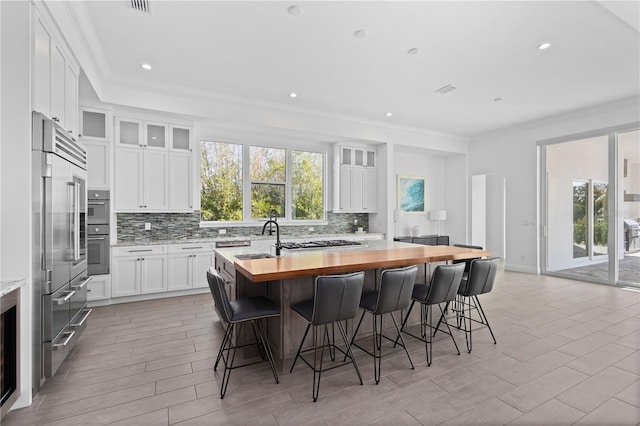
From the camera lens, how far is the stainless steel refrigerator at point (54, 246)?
2.22 m

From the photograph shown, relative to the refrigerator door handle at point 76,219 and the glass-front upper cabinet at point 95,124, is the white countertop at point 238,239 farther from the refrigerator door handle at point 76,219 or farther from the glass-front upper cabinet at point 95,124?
the refrigerator door handle at point 76,219

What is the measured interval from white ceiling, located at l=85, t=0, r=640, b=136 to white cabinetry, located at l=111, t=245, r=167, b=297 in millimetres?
2400

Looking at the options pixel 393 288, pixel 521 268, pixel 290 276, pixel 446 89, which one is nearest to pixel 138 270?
pixel 290 276

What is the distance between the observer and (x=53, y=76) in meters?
2.65

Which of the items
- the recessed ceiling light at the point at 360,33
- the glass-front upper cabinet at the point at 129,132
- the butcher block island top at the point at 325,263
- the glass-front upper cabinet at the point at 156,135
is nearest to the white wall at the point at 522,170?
the butcher block island top at the point at 325,263

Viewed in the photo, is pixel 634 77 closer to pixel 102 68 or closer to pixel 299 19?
pixel 299 19

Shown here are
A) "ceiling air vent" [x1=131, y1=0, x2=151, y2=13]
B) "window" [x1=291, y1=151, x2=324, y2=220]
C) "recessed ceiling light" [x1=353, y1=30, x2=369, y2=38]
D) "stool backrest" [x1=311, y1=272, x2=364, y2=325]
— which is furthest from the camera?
"window" [x1=291, y1=151, x2=324, y2=220]

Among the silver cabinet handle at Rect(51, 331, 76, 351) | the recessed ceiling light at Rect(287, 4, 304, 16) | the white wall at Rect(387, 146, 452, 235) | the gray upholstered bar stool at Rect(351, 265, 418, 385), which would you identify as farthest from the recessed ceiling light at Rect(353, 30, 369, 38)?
the white wall at Rect(387, 146, 452, 235)

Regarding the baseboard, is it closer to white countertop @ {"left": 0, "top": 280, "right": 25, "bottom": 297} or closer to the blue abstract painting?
the blue abstract painting

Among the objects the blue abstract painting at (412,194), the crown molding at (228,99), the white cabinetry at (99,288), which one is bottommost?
the white cabinetry at (99,288)

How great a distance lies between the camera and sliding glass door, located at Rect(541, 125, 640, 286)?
542 cm

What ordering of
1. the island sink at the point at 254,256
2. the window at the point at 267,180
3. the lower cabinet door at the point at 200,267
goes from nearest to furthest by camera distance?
1. the island sink at the point at 254,256
2. the lower cabinet door at the point at 200,267
3. the window at the point at 267,180

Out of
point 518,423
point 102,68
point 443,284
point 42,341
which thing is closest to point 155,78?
point 102,68

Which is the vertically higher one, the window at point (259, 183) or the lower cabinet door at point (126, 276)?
the window at point (259, 183)
